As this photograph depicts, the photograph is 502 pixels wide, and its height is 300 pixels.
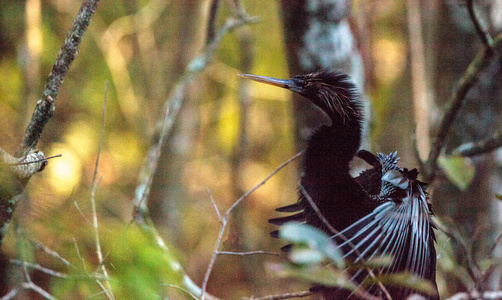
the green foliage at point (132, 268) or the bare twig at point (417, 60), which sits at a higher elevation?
the bare twig at point (417, 60)

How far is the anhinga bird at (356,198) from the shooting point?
2301 mm

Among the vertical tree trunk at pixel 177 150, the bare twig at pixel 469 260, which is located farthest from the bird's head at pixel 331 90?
the vertical tree trunk at pixel 177 150

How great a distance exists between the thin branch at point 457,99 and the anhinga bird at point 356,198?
47 centimetres

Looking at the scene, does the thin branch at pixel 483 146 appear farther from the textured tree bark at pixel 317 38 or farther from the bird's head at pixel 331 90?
the bird's head at pixel 331 90

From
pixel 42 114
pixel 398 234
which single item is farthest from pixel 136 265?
pixel 398 234

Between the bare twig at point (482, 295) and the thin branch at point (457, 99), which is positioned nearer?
the bare twig at point (482, 295)

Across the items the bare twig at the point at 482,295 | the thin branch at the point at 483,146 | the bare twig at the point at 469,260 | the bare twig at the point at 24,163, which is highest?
the bare twig at the point at 24,163

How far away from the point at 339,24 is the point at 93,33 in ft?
17.6

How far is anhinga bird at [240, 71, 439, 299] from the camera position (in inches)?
90.6

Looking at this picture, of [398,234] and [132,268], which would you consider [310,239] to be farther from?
[398,234]

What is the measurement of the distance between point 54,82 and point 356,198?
1.71m

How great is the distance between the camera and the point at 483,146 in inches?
116

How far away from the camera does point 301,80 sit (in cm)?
290

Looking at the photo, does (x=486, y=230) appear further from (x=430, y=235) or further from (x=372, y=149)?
(x=430, y=235)
